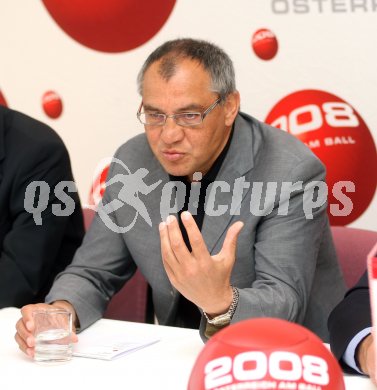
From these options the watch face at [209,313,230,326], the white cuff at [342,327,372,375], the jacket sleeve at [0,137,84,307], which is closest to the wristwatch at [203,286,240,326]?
the watch face at [209,313,230,326]

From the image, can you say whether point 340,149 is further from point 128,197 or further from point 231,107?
point 128,197

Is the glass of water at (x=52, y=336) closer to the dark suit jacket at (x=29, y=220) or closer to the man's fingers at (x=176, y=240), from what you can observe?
the man's fingers at (x=176, y=240)

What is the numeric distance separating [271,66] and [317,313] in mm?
1089

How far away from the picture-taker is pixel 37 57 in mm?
3658

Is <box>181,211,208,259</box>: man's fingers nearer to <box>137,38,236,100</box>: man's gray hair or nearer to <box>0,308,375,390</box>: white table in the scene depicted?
<box>0,308,375,390</box>: white table

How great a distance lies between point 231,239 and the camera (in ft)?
5.89

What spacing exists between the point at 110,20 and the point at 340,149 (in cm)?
116

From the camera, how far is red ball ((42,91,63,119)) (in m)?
3.62

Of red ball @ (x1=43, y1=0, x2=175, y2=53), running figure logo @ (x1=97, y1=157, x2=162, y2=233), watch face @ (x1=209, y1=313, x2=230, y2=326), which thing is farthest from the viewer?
red ball @ (x1=43, y1=0, x2=175, y2=53)

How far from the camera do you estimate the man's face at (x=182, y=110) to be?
226cm

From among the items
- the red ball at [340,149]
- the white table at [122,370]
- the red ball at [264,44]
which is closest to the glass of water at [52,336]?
the white table at [122,370]

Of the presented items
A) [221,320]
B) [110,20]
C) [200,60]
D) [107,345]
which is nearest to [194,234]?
[221,320]

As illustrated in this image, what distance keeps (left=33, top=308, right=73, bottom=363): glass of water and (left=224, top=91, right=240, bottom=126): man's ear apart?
32.4 inches

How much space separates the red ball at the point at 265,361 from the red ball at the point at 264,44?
2231 mm
